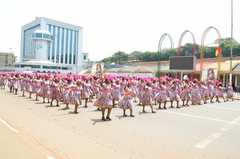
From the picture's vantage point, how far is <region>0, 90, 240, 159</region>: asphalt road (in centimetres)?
568

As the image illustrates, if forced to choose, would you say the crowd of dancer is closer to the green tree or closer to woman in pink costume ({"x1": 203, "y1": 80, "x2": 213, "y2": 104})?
woman in pink costume ({"x1": 203, "y1": 80, "x2": 213, "y2": 104})

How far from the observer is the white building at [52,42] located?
96438 mm

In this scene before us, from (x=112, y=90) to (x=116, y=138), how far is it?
23.0ft

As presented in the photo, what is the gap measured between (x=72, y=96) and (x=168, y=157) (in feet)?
23.1

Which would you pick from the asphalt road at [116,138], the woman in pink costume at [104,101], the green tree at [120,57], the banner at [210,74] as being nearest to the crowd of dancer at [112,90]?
the woman in pink costume at [104,101]

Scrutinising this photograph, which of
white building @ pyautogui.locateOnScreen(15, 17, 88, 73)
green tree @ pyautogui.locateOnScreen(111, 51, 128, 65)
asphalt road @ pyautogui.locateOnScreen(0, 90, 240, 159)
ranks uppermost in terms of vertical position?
white building @ pyautogui.locateOnScreen(15, 17, 88, 73)

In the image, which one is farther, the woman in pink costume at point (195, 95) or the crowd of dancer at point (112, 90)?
the woman in pink costume at point (195, 95)

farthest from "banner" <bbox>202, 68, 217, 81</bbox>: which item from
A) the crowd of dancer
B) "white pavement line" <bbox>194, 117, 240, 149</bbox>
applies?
"white pavement line" <bbox>194, 117, 240, 149</bbox>

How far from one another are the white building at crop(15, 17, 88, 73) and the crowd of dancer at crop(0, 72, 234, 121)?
249ft

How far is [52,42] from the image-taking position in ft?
330

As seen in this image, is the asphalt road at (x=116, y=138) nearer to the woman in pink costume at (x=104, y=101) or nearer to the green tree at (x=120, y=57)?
the woman in pink costume at (x=104, y=101)

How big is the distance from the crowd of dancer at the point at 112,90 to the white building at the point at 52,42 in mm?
75986

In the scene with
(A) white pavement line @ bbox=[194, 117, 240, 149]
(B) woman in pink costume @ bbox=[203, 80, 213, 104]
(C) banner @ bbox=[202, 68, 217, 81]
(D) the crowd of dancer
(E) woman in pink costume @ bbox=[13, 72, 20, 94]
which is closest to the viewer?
(A) white pavement line @ bbox=[194, 117, 240, 149]

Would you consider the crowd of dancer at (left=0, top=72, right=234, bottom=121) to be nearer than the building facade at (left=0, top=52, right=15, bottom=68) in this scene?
Yes
